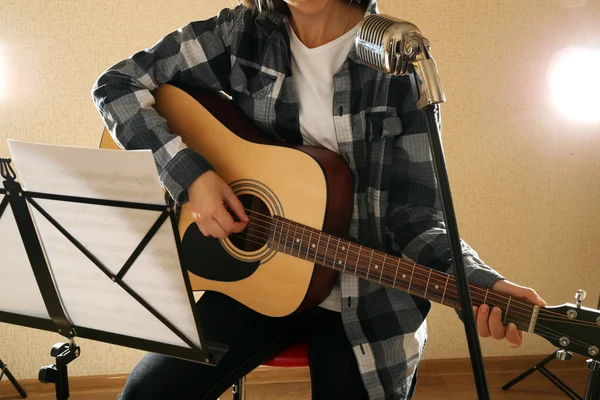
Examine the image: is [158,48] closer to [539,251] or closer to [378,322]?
[378,322]

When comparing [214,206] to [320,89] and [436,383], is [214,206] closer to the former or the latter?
[320,89]

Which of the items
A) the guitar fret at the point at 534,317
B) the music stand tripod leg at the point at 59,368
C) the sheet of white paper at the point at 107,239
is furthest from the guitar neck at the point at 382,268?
the music stand tripod leg at the point at 59,368

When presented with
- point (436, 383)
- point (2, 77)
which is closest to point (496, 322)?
point (436, 383)

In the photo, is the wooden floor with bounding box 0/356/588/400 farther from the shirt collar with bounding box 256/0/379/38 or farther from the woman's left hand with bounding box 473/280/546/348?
the shirt collar with bounding box 256/0/379/38

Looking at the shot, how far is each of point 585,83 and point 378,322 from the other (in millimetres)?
1261

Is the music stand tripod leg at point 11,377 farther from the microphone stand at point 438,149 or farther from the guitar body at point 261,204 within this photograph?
the microphone stand at point 438,149

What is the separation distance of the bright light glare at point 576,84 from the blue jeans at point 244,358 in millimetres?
1244

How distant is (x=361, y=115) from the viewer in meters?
1.34

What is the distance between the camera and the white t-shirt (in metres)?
1.37

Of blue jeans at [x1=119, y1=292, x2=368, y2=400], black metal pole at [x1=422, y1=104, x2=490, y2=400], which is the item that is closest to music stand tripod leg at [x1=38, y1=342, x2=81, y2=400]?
blue jeans at [x1=119, y1=292, x2=368, y2=400]

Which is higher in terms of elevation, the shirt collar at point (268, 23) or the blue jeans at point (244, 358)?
the shirt collar at point (268, 23)

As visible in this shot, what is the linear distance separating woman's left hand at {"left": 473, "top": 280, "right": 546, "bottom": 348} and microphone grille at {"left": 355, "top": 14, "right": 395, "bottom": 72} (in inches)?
19.4

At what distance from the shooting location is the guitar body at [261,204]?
1249 mm

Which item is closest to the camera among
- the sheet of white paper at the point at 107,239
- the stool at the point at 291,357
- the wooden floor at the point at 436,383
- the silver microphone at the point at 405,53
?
the silver microphone at the point at 405,53
